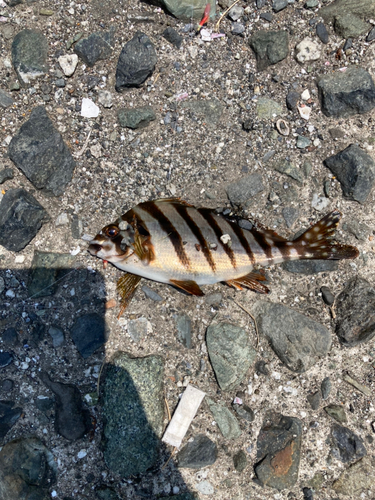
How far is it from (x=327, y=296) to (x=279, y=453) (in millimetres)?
1480

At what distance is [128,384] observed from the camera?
3.16m

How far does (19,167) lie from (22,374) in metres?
1.86

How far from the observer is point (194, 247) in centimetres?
310

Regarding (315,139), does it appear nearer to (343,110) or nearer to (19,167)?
(343,110)

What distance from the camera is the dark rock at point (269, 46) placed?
3.38 meters

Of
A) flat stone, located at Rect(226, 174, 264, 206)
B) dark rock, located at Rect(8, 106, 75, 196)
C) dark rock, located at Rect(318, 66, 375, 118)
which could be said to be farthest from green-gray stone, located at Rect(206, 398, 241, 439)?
dark rock, located at Rect(318, 66, 375, 118)

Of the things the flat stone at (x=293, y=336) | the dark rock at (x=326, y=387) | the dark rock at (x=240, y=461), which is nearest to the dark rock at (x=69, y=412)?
the dark rock at (x=240, y=461)

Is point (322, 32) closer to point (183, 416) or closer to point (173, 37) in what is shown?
point (173, 37)

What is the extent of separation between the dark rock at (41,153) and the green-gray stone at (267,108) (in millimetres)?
1848

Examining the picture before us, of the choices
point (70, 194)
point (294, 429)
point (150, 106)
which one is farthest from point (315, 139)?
point (294, 429)

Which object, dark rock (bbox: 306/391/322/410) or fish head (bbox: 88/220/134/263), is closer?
fish head (bbox: 88/220/134/263)

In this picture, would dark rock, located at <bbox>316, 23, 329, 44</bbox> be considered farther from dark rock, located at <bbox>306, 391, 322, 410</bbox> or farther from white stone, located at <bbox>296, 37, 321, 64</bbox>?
dark rock, located at <bbox>306, 391, 322, 410</bbox>

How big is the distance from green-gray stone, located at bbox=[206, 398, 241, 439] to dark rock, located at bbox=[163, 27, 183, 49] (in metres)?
3.33

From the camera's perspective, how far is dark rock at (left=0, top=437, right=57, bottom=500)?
3029mm
